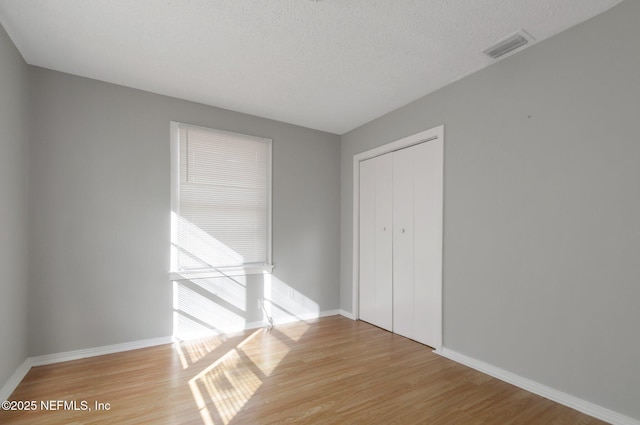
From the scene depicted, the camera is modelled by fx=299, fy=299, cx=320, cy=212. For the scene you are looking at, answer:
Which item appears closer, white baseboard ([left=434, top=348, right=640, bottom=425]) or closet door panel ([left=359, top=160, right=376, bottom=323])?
white baseboard ([left=434, top=348, right=640, bottom=425])

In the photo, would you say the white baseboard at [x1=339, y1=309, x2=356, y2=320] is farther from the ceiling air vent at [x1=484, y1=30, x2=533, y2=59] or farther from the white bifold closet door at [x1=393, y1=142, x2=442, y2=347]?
the ceiling air vent at [x1=484, y1=30, x2=533, y2=59]

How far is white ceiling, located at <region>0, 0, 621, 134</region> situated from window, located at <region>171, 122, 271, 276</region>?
61 cm

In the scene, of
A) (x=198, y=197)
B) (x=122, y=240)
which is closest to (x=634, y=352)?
(x=198, y=197)

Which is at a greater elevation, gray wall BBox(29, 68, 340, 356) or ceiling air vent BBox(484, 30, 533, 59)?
ceiling air vent BBox(484, 30, 533, 59)

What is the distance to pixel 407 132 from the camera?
346cm

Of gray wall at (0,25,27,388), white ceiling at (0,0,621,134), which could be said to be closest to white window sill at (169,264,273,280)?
gray wall at (0,25,27,388)

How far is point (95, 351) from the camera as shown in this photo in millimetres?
2881

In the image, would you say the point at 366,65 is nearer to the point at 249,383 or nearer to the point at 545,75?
the point at 545,75

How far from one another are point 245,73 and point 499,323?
3.17 metres

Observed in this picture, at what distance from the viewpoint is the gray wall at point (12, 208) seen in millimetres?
2154

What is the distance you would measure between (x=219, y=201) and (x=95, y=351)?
6.20 ft

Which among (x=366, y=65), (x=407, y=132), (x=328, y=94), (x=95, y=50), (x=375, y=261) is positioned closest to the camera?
(x=95, y=50)

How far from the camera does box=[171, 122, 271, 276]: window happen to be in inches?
131

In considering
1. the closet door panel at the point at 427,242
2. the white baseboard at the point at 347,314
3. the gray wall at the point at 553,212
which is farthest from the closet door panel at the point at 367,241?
the gray wall at the point at 553,212
